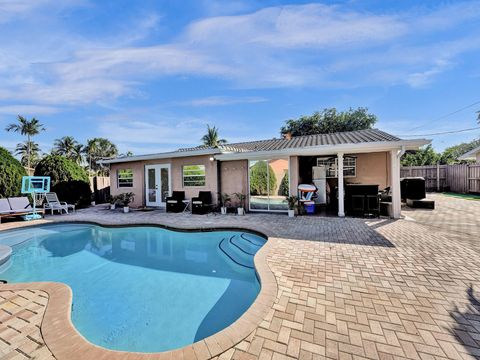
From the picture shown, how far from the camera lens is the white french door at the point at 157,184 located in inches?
508

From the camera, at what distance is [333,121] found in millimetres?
28938

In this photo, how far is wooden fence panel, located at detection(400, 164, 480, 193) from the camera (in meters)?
15.4

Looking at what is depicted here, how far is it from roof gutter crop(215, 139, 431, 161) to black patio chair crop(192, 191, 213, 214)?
198 cm

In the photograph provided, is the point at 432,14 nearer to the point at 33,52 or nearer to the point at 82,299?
the point at 82,299

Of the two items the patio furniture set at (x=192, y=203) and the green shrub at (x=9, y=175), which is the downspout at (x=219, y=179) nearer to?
the patio furniture set at (x=192, y=203)

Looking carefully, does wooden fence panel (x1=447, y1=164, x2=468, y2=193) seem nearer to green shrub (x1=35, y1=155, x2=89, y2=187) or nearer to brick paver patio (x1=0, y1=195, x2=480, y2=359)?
brick paver patio (x1=0, y1=195, x2=480, y2=359)

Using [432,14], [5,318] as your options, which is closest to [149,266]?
[5,318]

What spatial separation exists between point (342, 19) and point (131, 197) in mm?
13506

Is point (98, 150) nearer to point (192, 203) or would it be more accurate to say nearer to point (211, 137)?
point (211, 137)

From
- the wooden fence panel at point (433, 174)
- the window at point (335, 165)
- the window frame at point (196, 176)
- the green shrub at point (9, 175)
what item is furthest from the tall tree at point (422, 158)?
the green shrub at point (9, 175)

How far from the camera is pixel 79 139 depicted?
4238 cm

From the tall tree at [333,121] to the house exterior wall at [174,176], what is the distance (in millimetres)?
18361

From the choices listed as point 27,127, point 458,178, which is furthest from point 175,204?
point 27,127

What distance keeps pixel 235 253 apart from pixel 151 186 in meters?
9.33
